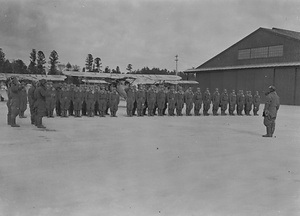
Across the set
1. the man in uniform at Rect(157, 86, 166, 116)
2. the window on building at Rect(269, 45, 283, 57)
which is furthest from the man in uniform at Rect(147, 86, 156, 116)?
the window on building at Rect(269, 45, 283, 57)

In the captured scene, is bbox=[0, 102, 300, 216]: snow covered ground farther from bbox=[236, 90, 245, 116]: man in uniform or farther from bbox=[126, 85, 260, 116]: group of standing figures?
bbox=[236, 90, 245, 116]: man in uniform

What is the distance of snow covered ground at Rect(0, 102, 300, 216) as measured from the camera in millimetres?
3977

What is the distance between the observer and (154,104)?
1650 centimetres

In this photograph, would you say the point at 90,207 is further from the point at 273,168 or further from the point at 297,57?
the point at 297,57

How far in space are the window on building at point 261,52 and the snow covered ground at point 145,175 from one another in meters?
25.4

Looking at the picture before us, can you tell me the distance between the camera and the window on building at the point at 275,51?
31636mm

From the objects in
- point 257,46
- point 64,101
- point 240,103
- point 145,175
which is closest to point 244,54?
point 257,46

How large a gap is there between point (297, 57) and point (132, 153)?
27668mm

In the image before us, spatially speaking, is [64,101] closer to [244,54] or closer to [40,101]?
[40,101]

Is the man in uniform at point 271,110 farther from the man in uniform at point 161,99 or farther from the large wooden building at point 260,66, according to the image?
the large wooden building at point 260,66

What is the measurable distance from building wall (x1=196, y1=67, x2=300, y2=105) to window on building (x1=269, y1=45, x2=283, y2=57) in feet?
5.28

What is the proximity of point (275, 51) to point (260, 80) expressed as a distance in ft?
10.5

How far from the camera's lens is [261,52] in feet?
111

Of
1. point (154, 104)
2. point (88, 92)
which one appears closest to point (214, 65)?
point (154, 104)
